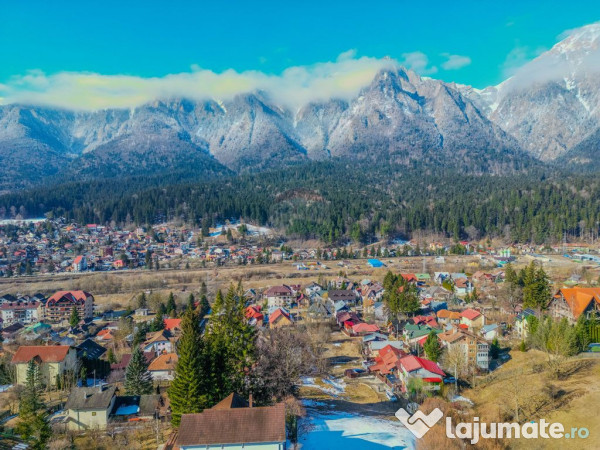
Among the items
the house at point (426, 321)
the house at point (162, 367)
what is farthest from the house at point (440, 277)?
the house at point (162, 367)

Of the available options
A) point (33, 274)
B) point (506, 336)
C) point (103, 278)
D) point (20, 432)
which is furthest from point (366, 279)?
point (33, 274)

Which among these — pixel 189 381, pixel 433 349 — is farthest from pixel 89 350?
pixel 433 349

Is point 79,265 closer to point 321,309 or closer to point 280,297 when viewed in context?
point 280,297

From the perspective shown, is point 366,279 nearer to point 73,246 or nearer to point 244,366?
point 244,366

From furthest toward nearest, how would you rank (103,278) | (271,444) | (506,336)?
1. (103,278)
2. (506,336)
3. (271,444)

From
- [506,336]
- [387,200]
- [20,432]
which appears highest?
[387,200]
